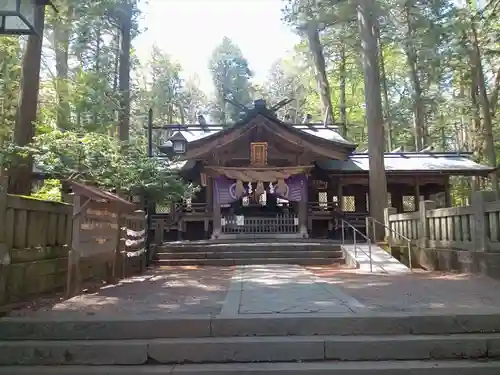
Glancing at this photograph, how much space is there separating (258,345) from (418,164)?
54.7 feet

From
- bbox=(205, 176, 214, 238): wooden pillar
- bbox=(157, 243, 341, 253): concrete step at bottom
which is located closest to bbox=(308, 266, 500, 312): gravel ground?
bbox=(157, 243, 341, 253): concrete step at bottom

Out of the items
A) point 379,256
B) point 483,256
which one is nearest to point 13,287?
point 483,256

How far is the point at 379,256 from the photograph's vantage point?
11547mm

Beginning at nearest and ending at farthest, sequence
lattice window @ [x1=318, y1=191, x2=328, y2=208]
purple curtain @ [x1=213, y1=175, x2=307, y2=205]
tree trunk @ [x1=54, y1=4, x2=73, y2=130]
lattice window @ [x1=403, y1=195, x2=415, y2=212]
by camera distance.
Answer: tree trunk @ [x1=54, y1=4, x2=73, y2=130] < purple curtain @ [x1=213, y1=175, x2=307, y2=205] < lattice window @ [x1=318, y1=191, x2=328, y2=208] < lattice window @ [x1=403, y1=195, x2=415, y2=212]

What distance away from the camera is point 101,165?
10492 millimetres

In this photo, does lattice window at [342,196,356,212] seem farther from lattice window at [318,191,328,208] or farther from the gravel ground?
the gravel ground

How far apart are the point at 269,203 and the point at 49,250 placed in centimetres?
1384

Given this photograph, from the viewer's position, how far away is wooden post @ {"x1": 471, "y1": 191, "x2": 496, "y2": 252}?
8.30m

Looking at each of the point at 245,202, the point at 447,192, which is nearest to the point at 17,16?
the point at 245,202

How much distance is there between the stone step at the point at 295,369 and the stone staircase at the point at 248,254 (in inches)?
340

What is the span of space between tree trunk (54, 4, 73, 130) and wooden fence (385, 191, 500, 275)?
1251cm

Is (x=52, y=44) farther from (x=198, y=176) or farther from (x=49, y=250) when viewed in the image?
(x=49, y=250)

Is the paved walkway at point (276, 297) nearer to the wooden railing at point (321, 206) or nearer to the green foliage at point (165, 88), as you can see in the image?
the wooden railing at point (321, 206)

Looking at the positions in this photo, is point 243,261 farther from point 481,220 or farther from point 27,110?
point 27,110
